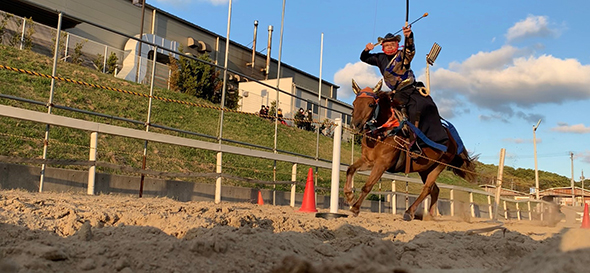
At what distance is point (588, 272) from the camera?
2.61 m

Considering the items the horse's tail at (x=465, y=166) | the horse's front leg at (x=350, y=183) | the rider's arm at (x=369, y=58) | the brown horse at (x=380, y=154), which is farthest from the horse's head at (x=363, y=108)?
the horse's tail at (x=465, y=166)

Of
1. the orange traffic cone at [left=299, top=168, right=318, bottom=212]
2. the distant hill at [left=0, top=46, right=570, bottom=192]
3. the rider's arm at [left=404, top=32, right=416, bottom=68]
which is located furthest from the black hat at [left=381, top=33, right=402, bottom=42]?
the distant hill at [left=0, top=46, right=570, bottom=192]

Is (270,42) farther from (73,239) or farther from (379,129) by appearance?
(73,239)

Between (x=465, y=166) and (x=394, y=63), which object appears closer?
(x=394, y=63)

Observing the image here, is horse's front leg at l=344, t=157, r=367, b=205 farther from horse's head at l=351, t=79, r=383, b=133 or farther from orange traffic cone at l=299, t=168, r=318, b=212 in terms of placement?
horse's head at l=351, t=79, r=383, b=133

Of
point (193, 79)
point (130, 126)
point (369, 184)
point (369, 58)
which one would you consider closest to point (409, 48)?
point (369, 58)

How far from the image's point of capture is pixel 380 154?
28.4 feet

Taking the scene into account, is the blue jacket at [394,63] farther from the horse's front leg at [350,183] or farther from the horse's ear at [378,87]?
the horse's front leg at [350,183]

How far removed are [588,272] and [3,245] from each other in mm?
3235

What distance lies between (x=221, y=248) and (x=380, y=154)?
5796 mm

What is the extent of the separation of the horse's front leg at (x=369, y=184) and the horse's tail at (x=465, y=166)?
8.39 ft

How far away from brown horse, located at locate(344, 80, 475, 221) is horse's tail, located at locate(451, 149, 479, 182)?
74 centimetres

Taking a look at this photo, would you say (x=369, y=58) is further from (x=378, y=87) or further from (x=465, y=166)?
(x=465, y=166)

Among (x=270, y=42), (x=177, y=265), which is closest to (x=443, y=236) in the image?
(x=177, y=265)
